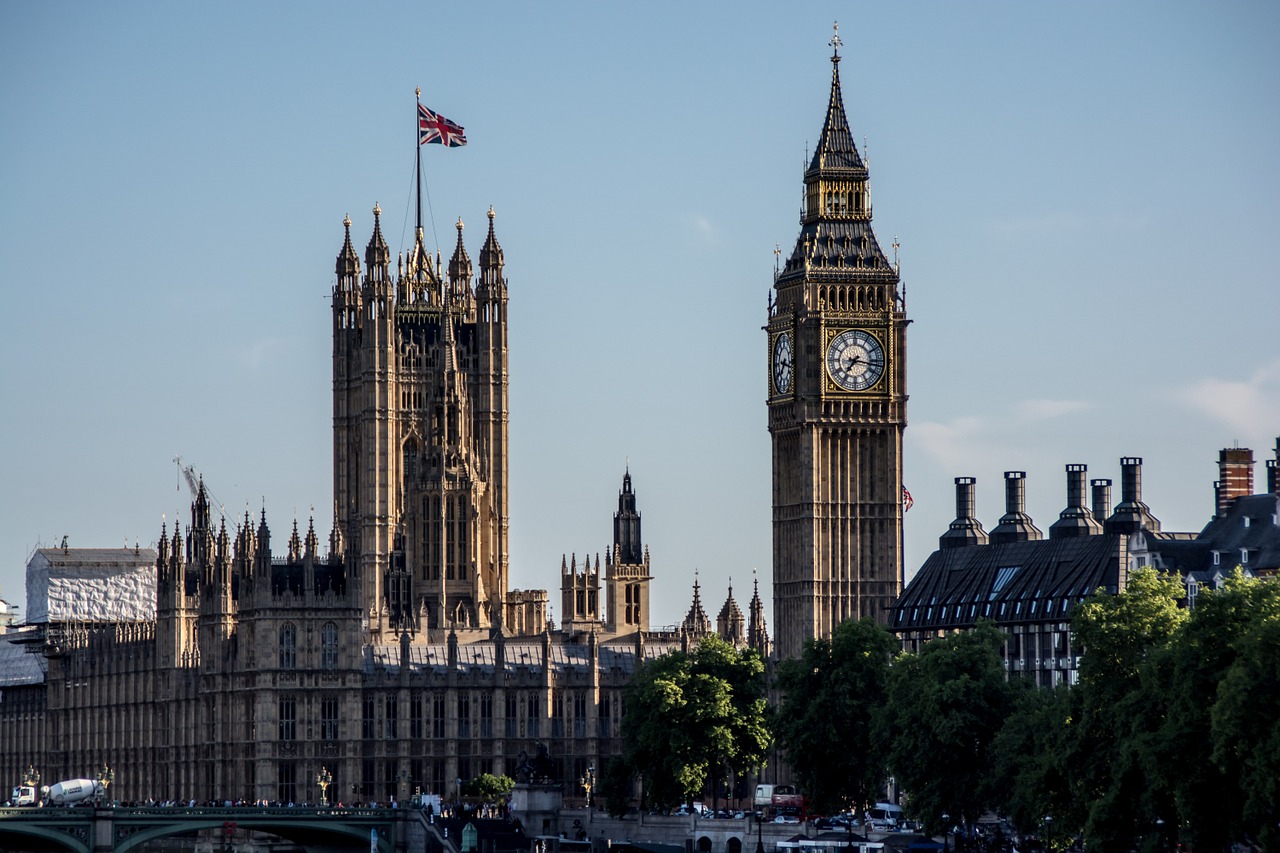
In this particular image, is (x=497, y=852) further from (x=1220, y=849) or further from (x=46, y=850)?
(x=1220, y=849)

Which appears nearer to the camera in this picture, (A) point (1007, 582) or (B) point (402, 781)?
(A) point (1007, 582)

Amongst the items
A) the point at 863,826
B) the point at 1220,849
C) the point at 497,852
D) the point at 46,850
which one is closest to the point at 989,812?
the point at 863,826

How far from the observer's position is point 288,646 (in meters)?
194

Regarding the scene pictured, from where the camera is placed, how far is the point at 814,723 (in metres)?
163

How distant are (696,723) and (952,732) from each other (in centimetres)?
3119

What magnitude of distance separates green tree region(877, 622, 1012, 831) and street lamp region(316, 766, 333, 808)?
50112mm

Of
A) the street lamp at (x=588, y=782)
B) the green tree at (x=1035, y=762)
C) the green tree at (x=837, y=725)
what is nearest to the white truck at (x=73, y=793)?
the street lamp at (x=588, y=782)

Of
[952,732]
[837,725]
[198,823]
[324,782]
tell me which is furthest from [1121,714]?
[324,782]

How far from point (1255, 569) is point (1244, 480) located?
45.3 feet

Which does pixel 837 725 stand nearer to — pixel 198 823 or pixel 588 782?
pixel 198 823

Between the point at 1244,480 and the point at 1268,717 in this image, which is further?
the point at 1244,480

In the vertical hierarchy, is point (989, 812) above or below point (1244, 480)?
below

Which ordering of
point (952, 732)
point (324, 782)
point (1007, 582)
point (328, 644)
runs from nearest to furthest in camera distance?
point (952, 732) → point (1007, 582) → point (324, 782) → point (328, 644)

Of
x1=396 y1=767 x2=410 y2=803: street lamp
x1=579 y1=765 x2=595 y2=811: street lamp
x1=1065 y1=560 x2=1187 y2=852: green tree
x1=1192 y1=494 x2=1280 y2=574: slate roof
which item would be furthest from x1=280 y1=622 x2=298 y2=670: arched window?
x1=1065 y1=560 x2=1187 y2=852: green tree
